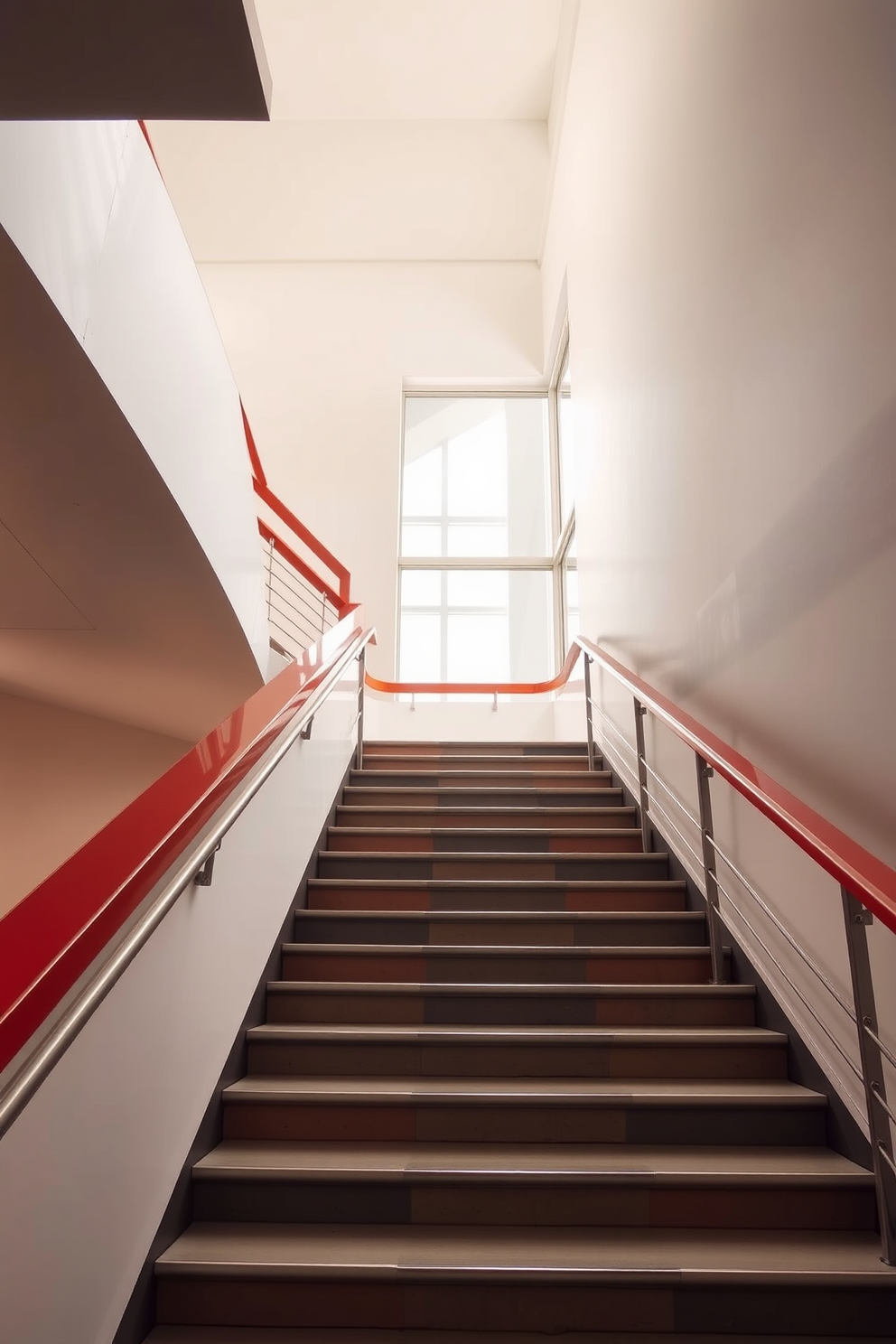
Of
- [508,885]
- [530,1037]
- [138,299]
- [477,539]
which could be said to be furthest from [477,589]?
[530,1037]

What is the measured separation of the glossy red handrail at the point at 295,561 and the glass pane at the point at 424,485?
316 centimetres

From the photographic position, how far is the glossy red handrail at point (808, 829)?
5.65ft

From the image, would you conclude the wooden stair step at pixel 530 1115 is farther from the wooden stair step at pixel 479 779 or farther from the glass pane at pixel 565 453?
the glass pane at pixel 565 453

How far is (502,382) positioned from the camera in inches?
350

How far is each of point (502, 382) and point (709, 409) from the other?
587 cm

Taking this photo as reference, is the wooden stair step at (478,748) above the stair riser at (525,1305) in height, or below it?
above

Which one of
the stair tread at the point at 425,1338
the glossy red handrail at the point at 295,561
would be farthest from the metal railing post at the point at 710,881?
the glossy red handrail at the point at 295,561

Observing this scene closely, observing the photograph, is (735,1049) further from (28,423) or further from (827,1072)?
(28,423)

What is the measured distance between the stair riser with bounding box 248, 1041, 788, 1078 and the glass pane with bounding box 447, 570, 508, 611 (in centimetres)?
607

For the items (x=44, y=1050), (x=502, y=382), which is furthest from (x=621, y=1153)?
(x=502, y=382)

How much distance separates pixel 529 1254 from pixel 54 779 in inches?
169

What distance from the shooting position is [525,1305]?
1.80 meters

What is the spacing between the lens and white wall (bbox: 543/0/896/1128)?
7.05 feet

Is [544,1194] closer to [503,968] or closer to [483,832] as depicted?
[503,968]
